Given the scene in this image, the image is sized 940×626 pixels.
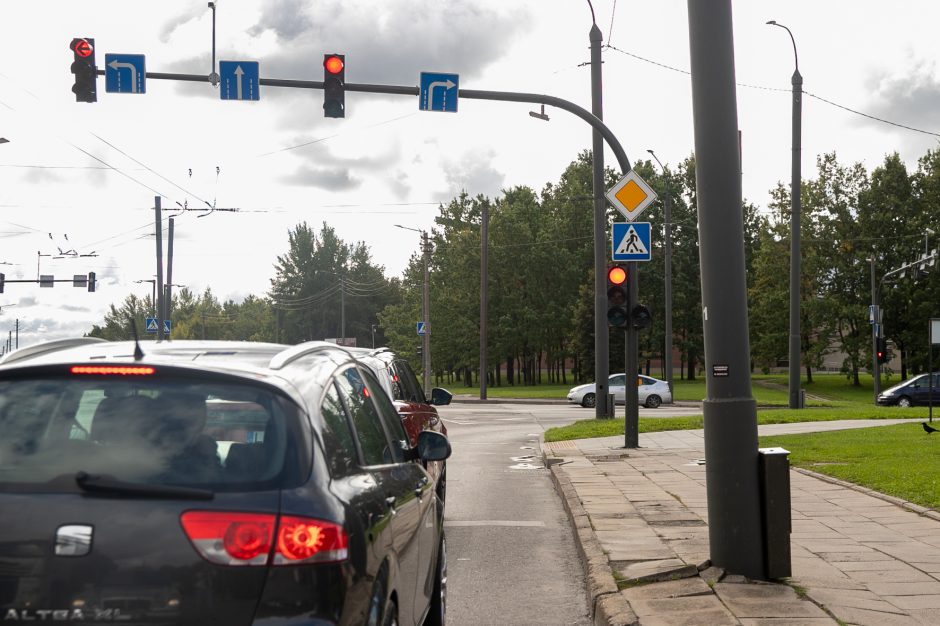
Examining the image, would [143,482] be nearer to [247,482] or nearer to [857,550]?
[247,482]

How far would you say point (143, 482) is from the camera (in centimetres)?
329

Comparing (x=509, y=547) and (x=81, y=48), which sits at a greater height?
(x=81, y=48)

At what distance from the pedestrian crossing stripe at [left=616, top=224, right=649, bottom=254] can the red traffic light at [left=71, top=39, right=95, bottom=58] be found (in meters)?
8.49

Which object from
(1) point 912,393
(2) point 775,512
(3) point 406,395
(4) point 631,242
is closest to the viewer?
(2) point 775,512

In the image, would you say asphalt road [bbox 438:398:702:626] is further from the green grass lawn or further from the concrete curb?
the green grass lawn

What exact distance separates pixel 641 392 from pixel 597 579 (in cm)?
3504

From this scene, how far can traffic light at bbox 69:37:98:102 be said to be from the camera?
53.1ft

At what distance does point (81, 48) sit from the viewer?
16.2 meters

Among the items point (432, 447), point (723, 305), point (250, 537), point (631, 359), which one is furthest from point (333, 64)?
point (250, 537)

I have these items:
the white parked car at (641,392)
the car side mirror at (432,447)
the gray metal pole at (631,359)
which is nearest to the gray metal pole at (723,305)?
the car side mirror at (432,447)

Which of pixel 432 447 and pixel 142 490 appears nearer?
pixel 142 490

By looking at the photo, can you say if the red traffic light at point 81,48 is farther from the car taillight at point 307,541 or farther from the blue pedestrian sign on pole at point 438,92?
the car taillight at point 307,541

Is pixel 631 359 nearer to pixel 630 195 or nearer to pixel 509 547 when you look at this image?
pixel 630 195

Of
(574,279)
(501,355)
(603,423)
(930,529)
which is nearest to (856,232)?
(574,279)
